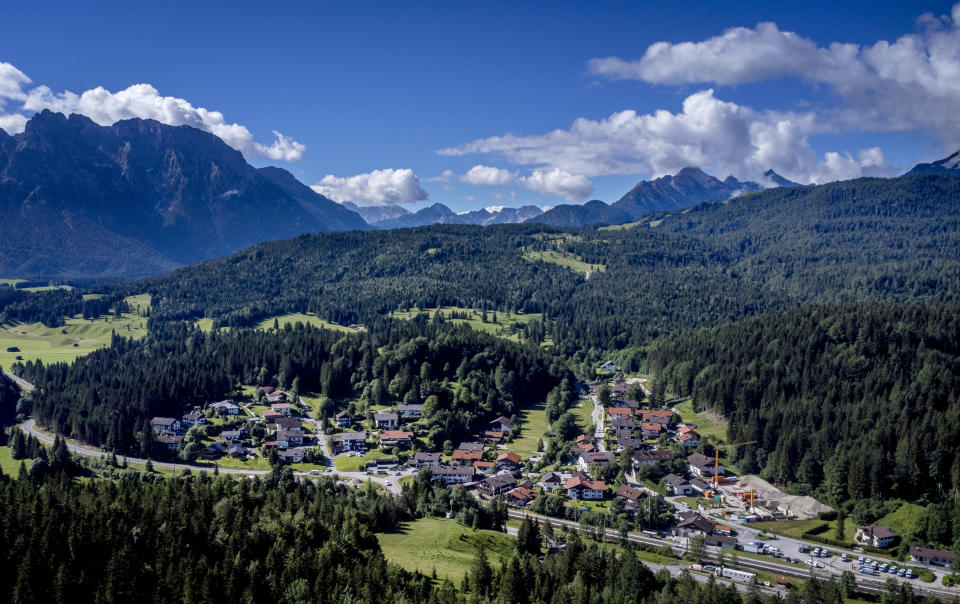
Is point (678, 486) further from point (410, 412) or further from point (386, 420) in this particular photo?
point (386, 420)

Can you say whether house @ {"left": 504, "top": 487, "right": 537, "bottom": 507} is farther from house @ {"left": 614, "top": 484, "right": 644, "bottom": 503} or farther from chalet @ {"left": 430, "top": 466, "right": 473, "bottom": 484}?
house @ {"left": 614, "top": 484, "right": 644, "bottom": 503}

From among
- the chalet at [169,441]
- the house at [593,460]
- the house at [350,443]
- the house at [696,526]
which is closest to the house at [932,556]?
the house at [696,526]

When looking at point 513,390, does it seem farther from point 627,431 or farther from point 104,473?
point 104,473

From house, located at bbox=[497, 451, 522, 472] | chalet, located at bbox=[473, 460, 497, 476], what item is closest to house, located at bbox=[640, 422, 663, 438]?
house, located at bbox=[497, 451, 522, 472]

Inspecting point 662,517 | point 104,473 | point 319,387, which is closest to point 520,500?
point 662,517

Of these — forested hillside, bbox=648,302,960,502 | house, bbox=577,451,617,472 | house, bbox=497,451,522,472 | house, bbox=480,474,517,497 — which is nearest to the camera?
forested hillside, bbox=648,302,960,502

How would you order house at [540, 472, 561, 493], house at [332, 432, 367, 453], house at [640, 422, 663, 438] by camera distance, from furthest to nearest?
house at [640, 422, 663, 438] < house at [332, 432, 367, 453] < house at [540, 472, 561, 493]
